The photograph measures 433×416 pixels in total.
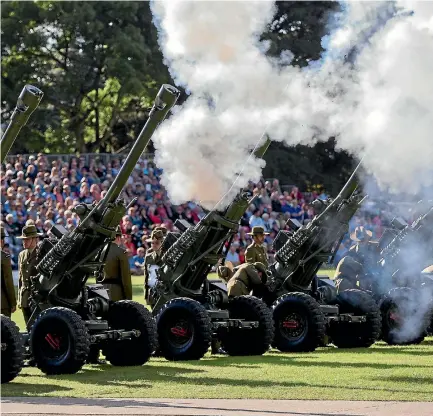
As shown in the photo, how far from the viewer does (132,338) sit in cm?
1820

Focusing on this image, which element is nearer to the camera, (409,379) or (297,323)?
(409,379)

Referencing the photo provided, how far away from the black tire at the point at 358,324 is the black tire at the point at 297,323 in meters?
0.89

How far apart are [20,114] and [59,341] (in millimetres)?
3099

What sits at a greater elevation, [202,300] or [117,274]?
[117,274]

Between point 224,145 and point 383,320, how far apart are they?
4.39 metres

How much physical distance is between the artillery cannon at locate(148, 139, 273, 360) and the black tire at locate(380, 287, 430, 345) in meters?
3.00

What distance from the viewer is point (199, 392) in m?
15.3

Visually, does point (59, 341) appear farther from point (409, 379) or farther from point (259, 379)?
point (409, 379)

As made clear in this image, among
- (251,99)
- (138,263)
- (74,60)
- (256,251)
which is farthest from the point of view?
(74,60)

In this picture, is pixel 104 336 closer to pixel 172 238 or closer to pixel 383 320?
pixel 172 238

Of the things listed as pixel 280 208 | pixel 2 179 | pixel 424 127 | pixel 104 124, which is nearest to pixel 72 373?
pixel 424 127

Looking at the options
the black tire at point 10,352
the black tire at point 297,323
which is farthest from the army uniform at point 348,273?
the black tire at point 10,352

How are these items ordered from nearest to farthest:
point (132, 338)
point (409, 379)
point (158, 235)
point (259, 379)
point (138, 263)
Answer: point (409, 379) < point (259, 379) < point (132, 338) < point (158, 235) < point (138, 263)

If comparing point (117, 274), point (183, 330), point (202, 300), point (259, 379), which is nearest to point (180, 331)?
point (183, 330)
